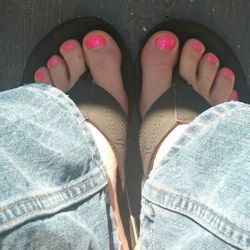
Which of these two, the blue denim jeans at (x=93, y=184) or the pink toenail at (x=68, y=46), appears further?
the pink toenail at (x=68, y=46)

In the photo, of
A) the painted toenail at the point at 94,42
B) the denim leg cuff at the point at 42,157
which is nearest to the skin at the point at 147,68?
the painted toenail at the point at 94,42

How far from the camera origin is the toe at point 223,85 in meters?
1.25

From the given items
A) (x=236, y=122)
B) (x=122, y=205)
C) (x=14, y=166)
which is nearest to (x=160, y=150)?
(x=122, y=205)

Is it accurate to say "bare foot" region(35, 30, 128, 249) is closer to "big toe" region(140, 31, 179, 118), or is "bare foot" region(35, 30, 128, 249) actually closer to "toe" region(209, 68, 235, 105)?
"big toe" region(140, 31, 179, 118)

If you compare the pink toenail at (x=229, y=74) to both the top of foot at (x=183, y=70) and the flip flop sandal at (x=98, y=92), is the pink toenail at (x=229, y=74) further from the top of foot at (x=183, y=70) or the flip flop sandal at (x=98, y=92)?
the flip flop sandal at (x=98, y=92)

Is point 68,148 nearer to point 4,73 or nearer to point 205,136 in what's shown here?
point 205,136

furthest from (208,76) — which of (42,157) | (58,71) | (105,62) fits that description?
(42,157)

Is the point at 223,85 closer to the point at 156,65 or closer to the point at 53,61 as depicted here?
the point at 156,65

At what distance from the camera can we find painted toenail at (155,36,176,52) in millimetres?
1200

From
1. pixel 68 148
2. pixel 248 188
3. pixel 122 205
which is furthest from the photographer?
pixel 122 205

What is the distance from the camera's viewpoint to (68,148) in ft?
3.08

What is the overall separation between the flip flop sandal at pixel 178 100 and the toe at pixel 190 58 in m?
0.01

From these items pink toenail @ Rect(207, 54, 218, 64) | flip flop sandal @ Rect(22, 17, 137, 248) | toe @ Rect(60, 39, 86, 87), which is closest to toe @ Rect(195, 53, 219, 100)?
pink toenail @ Rect(207, 54, 218, 64)

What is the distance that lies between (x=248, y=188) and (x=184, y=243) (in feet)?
0.48
